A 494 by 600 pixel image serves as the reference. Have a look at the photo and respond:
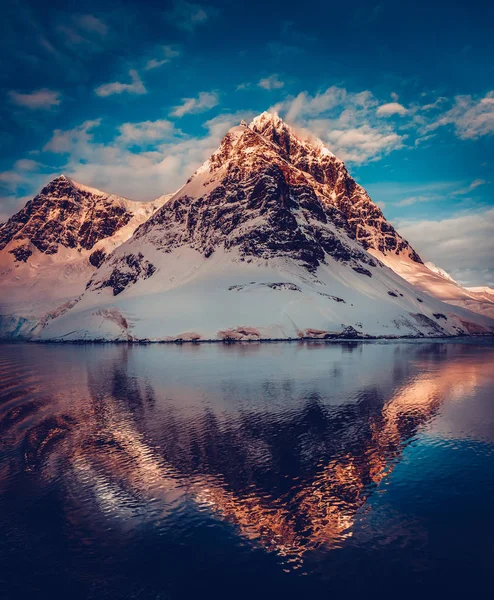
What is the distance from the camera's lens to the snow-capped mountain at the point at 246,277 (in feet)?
395

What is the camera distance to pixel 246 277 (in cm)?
13750

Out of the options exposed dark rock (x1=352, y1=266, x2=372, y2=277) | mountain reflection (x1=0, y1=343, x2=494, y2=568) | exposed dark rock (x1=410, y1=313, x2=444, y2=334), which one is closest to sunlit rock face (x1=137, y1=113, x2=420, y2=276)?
exposed dark rock (x1=352, y1=266, x2=372, y2=277)

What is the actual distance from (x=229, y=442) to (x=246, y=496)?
7.23 m

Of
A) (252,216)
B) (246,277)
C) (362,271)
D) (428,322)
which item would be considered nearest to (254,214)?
(252,216)

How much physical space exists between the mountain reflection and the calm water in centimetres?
11

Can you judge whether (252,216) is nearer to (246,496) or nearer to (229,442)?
(229,442)

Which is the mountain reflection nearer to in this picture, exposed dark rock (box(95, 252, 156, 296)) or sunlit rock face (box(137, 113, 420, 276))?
exposed dark rock (box(95, 252, 156, 296))

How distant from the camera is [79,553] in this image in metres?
14.4

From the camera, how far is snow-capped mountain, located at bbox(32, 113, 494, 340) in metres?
120

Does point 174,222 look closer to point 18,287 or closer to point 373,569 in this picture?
point 18,287

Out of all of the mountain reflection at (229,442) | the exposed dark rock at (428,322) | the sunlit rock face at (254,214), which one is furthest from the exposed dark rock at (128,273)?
the mountain reflection at (229,442)

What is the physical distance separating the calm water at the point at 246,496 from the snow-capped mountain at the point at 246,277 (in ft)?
265

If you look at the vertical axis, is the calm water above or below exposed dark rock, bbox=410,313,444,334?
below

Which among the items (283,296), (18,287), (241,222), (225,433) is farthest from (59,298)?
(225,433)
